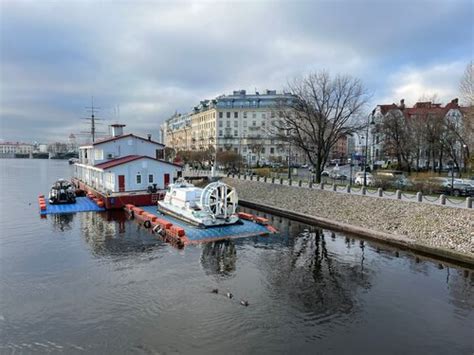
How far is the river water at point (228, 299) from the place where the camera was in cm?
1215

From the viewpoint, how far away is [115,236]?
86.1 feet

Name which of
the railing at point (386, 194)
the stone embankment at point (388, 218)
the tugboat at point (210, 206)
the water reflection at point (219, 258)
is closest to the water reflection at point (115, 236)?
the tugboat at point (210, 206)

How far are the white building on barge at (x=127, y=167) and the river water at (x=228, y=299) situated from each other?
1299 cm

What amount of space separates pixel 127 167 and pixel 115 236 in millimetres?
12537

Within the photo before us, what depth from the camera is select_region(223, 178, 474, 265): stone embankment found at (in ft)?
69.1

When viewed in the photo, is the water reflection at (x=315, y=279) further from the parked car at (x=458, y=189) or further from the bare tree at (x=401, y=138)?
the bare tree at (x=401, y=138)

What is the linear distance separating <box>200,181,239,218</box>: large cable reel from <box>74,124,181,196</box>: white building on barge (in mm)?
12451

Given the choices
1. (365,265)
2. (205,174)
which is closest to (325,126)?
(365,265)

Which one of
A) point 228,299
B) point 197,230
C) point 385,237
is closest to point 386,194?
point 385,237

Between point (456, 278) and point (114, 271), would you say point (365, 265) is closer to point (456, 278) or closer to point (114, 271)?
point (456, 278)

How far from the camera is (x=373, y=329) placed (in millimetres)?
13070

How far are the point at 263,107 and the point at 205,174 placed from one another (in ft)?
152

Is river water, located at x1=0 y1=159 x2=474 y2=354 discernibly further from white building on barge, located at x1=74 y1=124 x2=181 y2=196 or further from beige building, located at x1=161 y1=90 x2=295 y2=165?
beige building, located at x1=161 y1=90 x2=295 y2=165

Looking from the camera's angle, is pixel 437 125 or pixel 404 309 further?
pixel 437 125
